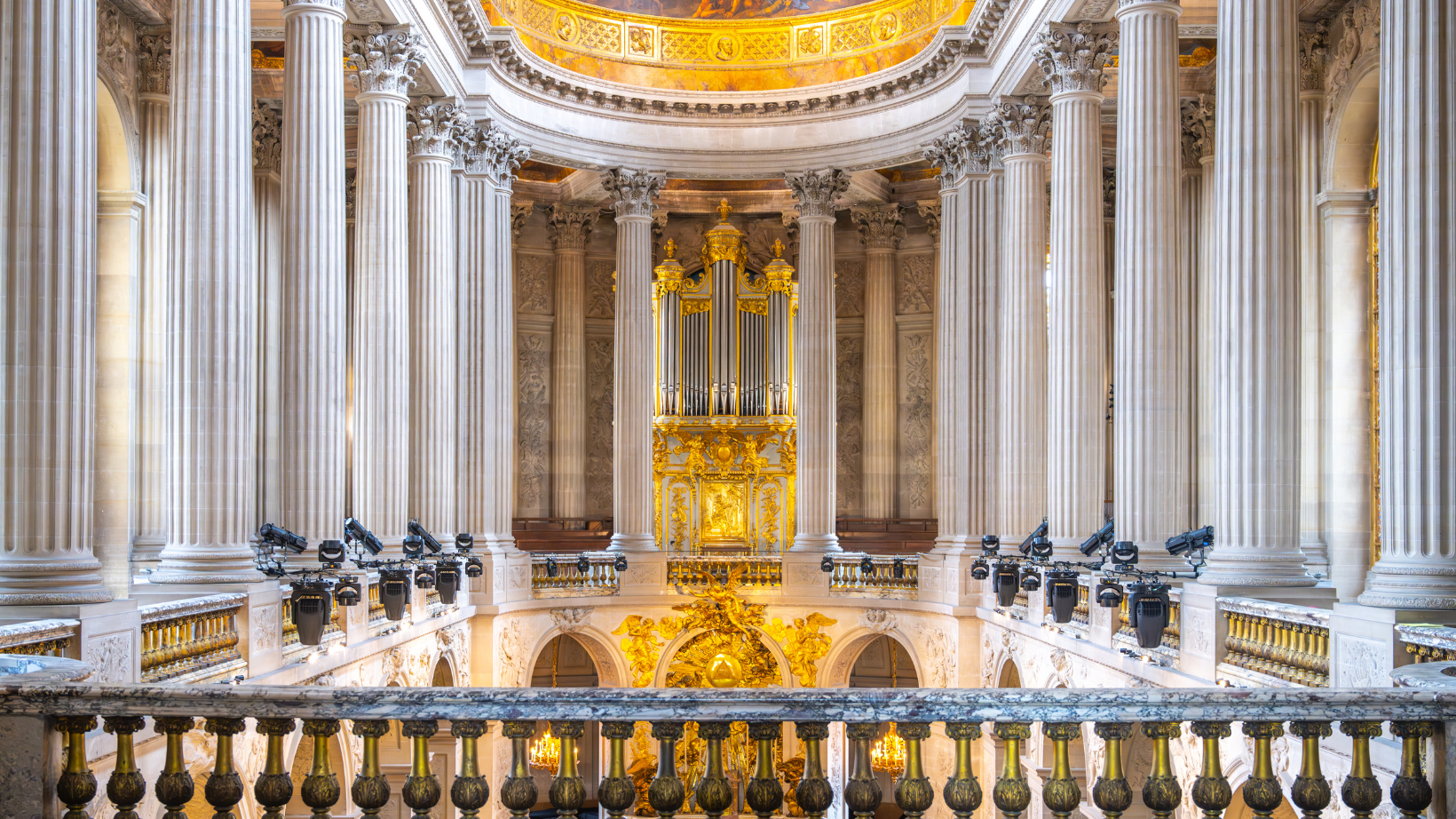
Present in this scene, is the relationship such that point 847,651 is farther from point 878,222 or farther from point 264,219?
point 264,219

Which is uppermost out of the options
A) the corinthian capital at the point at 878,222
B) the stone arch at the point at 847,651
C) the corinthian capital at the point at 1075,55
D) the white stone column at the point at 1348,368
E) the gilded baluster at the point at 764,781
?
the corinthian capital at the point at 1075,55

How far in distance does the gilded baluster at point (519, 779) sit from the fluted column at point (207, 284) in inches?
367

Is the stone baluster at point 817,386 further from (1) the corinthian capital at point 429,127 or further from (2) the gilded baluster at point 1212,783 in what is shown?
(2) the gilded baluster at point 1212,783

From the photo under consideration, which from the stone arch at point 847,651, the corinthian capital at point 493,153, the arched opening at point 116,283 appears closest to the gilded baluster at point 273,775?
the arched opening at point 116,283

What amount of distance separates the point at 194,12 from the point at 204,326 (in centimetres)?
306

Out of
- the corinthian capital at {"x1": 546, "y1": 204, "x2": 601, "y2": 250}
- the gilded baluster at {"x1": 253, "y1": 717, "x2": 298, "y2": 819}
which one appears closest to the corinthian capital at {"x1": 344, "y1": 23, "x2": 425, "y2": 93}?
the corinthian capital at {"x1": 546, "y1": 204, "x2": 601, "y2": 250}

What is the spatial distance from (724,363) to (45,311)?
64.7ft

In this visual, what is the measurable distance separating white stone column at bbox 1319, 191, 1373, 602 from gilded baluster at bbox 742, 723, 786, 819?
16.5 metres

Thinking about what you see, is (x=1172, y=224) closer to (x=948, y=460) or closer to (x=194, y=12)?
(x=948, y=460)

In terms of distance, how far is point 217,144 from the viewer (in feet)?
41.6

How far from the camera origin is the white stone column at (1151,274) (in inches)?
617

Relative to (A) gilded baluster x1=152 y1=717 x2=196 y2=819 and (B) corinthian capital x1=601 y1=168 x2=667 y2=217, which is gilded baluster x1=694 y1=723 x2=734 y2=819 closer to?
(A) gilded baluster x1=152 y1=717 x2=196 y2=819

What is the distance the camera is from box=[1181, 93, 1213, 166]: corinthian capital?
22.5 m

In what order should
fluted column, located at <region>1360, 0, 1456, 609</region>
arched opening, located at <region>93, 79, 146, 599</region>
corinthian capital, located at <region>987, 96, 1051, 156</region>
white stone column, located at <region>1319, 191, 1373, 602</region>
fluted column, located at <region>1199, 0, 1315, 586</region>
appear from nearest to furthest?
fluted column, located at <region>1360, 0, 1456, 609</region> → fluted column, located at <region>1199, 0, 1315, 586</region> → white stone column, located at <region>1319, 191, 1373, 602</region> → arched opening, located at <region>93, 79, 146, 599</region> → corinthian capital, located at <region>987, 96, 1051, 156</region>
